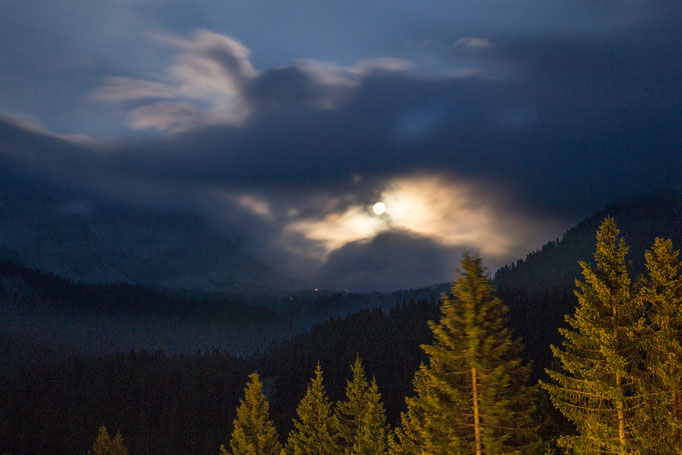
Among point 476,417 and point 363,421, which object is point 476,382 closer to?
point 476,417

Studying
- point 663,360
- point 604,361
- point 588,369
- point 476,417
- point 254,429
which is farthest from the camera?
point 254,429

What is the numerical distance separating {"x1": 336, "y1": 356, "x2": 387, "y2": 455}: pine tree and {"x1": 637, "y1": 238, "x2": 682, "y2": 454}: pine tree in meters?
22.2

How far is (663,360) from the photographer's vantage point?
19031mm

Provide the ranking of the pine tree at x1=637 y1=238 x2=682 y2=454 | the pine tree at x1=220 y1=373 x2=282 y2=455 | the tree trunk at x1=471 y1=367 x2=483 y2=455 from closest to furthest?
the pine tree at x1=637 y1=238 x2=682 y2=454
the tree trunk at x1=471 y1=367 x2=483 y2=455
the pine tree at x1=220 y1=373 x2=282 y2=455

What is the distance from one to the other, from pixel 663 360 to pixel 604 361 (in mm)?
1946

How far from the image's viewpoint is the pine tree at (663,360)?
60.2 ft

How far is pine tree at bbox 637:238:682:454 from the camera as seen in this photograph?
1834 centimetres

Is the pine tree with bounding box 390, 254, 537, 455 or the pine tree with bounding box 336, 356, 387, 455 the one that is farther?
the pine tree with bounding box 336, 356, 387, 455

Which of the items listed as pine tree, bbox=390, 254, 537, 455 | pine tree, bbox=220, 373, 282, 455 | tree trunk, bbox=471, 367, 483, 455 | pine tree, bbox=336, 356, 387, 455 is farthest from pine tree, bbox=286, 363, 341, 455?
tree trunk, bbox=471, 367, 483, 455

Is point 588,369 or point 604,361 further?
point 588,369

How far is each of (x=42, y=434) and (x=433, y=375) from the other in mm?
183267

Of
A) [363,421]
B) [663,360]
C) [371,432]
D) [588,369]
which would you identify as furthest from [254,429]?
[663,360]

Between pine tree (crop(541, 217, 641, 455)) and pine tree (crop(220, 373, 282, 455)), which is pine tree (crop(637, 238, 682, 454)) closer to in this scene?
pine tree (crop(541, 217, 641, 455))

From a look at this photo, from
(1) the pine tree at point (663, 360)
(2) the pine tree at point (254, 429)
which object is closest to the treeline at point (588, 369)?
(1) the pine tree at point (663, 360)
